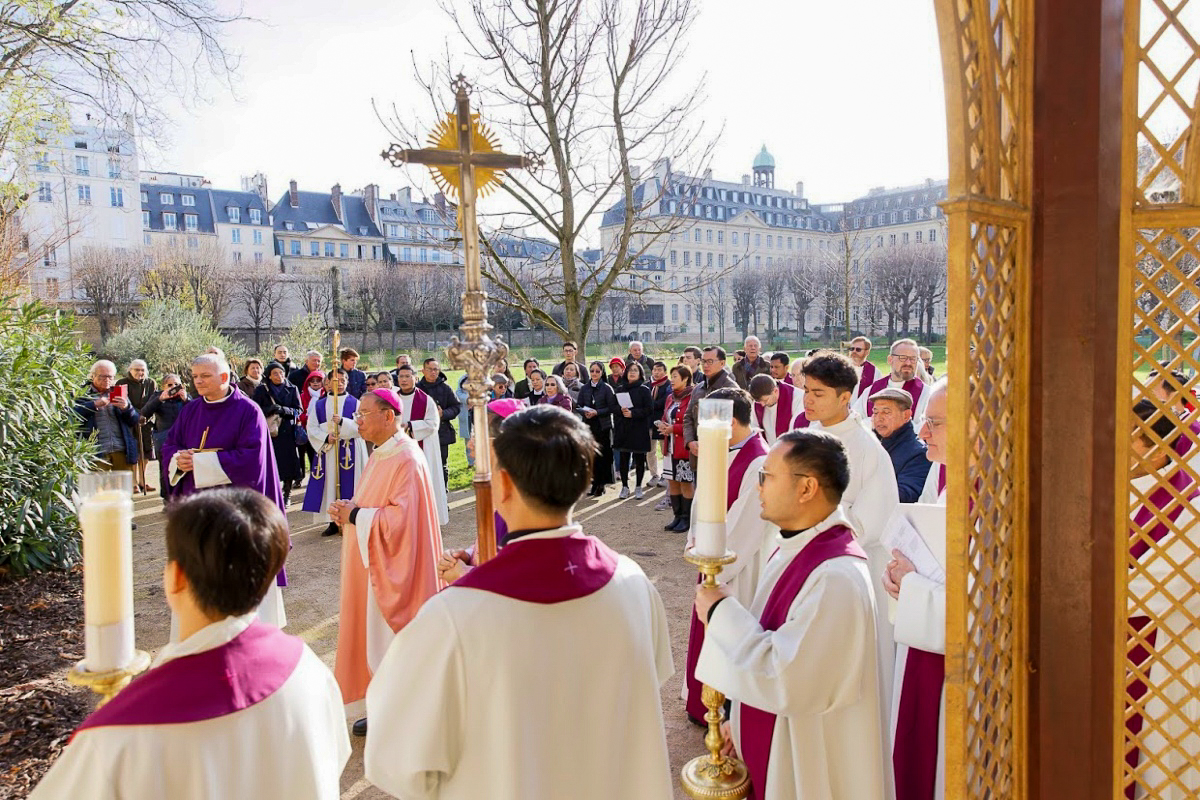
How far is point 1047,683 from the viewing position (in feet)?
7.43

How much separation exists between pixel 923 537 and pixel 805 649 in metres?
1.09

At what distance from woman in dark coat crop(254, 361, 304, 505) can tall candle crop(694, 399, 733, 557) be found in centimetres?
982

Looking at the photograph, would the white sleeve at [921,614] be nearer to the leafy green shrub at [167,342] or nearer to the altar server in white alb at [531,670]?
the altar server in white alb at [531,670]

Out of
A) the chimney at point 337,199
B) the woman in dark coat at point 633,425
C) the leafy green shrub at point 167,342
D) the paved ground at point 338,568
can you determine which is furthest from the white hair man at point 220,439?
the chimney at point 337,199

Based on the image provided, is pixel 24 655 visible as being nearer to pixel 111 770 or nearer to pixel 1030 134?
pixel 111 770

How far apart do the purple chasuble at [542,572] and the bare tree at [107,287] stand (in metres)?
40.2

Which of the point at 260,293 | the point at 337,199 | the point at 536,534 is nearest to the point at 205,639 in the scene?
the point at 536,534

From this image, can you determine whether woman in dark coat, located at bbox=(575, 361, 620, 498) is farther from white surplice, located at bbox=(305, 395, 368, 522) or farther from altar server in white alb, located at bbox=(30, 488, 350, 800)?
altar server in white alb, located at bbox=(30, 488, 350, 800)

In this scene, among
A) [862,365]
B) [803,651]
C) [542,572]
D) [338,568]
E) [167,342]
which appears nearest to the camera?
[542,572]

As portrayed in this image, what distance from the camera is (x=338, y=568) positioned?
8.30m

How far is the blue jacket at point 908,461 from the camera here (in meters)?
5.34

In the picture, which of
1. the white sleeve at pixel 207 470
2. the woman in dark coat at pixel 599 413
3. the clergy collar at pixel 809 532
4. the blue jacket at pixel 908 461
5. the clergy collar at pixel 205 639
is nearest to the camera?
the clergy collar at pixel 205 639

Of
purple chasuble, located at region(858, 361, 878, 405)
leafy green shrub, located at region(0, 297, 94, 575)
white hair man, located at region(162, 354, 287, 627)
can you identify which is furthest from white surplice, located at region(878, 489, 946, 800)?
purple chasuble, located at region(858, 361, 878, 405)

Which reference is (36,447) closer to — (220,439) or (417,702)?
(220,439)
